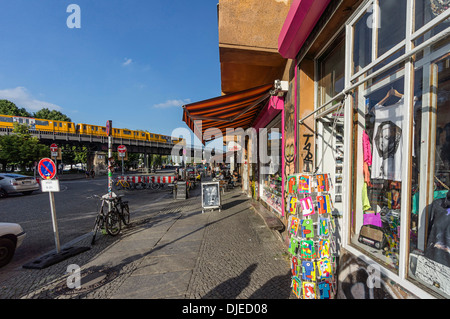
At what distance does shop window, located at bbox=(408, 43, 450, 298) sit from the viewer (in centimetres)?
185

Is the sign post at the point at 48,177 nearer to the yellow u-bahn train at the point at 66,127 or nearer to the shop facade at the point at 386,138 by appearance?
the shop facade at the point at 386,138

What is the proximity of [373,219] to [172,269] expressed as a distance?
10.3 ft

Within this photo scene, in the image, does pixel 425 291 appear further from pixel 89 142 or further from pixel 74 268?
pixel 89 142

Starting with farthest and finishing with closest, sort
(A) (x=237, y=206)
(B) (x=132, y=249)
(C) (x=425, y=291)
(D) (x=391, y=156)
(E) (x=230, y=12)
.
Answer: (A) (x=237, y=206), (E) (x=230, y=12), (B) (x=132, y=249), (D) (x=391, y=156), (C) (x=425, y=291)

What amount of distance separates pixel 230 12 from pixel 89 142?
35.5m

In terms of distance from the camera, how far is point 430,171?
2.00m

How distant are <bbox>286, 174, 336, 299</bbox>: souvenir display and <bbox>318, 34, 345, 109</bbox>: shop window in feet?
5.49

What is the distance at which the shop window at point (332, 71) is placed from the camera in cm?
332

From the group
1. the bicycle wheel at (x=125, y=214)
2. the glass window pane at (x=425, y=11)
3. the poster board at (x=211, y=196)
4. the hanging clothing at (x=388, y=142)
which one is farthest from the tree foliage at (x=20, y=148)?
the glass window pane at (x=425, y=11)

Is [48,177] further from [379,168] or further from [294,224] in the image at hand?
[379,168]

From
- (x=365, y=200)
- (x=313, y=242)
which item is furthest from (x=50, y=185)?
(x=365, y=200)
